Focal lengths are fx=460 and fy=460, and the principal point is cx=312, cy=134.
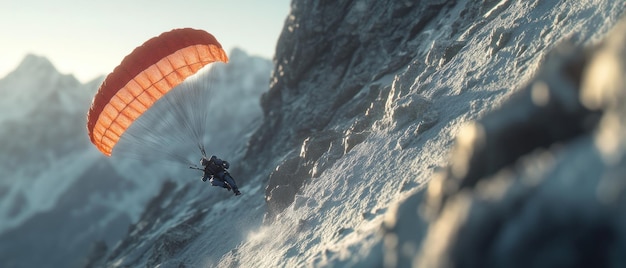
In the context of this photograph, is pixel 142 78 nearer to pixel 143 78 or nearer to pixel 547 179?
pixel 143 78

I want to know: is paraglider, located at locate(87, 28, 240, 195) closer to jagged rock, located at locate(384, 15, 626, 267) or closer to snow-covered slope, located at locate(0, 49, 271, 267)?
jagged rock, located at locate(384, 15, 626, 267)

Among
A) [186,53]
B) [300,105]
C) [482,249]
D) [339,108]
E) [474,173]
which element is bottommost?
[482,249]

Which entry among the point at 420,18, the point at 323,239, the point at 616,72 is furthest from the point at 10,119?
the point at 616,72

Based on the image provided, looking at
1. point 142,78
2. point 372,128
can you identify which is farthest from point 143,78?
point 372,128

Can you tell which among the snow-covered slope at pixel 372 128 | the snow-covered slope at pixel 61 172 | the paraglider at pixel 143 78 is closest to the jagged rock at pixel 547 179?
the snow-covered slope at pixel 372 128

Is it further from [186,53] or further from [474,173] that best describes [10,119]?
[474,173]

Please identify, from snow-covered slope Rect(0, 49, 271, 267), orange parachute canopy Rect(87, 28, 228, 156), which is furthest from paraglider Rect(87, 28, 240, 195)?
snow-covered slope Rect(0, 49, 271, 267)
